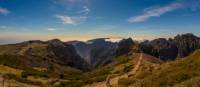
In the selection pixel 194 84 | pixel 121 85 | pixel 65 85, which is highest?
pixel 194 84

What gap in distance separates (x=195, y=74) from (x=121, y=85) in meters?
16.8

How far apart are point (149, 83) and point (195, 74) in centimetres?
769

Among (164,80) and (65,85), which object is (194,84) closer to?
(164,80)

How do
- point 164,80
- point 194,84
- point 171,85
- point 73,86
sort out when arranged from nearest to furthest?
1. point 194,84
2. point 171,85
3. point 164,80
4. point 73,86

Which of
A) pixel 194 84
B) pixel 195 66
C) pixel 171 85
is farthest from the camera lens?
pixel 195 66

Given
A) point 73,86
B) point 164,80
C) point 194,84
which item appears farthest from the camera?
point 73,86

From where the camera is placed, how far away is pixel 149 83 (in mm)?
48969

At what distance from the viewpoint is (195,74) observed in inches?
1897

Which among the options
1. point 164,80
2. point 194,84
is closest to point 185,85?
point 194,84

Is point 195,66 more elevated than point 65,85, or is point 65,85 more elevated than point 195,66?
point 195,66

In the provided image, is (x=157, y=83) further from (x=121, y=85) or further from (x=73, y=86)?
(x=73, y=86)

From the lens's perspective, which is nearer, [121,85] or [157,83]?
[157,83]

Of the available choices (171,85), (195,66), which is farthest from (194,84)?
(195,66)

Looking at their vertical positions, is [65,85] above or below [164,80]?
below
